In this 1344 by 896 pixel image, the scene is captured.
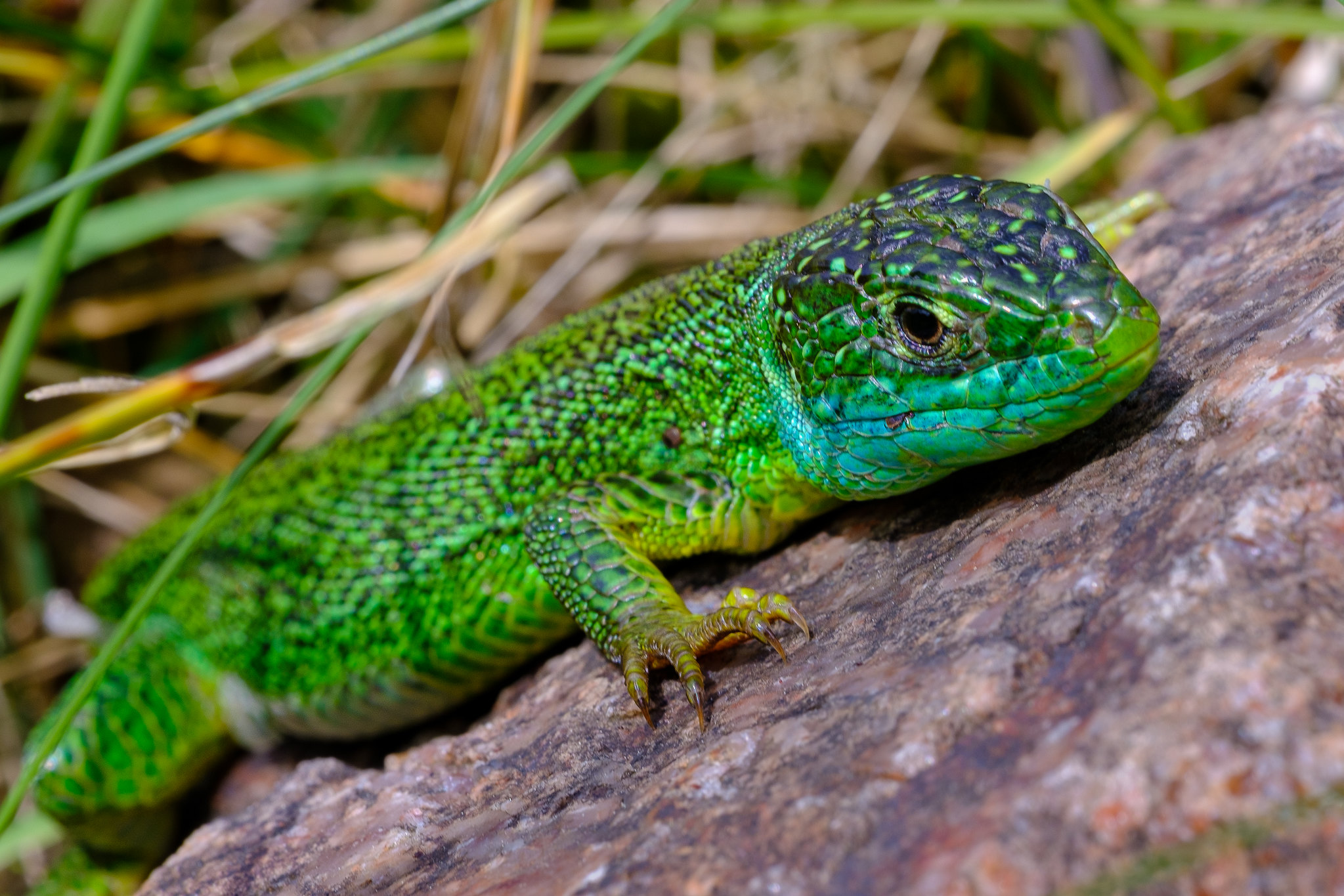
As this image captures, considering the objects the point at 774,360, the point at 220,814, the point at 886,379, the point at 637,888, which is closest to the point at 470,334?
the point at 220,814

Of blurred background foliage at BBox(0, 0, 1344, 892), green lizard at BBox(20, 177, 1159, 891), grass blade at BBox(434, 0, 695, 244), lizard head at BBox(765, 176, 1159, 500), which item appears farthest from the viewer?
blurred background foliage at BBox(0, 0, 1344, 892)

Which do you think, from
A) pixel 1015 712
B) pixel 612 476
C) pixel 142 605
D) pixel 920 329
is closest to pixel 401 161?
pixel 612 476

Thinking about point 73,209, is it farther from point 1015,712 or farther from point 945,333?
point 1015,712

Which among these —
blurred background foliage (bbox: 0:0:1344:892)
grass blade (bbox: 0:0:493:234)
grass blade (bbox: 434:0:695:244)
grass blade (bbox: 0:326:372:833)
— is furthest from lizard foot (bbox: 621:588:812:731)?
blurred background foliage (bbox: 0:0:1344:892)

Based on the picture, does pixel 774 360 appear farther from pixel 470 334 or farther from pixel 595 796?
pixel 470 334

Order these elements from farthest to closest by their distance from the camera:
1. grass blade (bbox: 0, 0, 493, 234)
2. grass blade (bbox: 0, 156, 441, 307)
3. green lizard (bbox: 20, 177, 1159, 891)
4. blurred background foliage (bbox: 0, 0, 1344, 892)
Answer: blurred background foliage (bbox: 0, 0, 1344, 892)
grass blade (bbox: 0, 156, 441, 307)
grass blade (bbox: 0, 0, 493, 234)
green lizard (bbox: 20, 177, 1159, 891)

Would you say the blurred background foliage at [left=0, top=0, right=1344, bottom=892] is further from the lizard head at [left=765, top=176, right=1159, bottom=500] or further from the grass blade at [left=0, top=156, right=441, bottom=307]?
the lizard head at [left=765, top=176, right=1159, bottom=500]

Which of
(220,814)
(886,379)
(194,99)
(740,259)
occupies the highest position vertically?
(194,99)

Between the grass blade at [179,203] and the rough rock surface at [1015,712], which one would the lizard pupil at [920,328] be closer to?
the rough rock surface at [1015,712]
